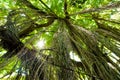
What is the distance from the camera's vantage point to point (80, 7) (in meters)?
2.92

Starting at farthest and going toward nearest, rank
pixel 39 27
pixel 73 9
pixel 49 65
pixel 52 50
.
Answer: pixel 73 9
pixel 39 27
pixel 52 50
pixel 49 65

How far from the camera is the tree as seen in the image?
1.32 meters

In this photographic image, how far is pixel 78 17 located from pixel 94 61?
4.79ft

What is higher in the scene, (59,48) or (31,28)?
(59,48)

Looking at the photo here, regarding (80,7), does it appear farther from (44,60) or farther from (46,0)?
(44,60)

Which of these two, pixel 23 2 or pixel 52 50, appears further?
pixel 23 2

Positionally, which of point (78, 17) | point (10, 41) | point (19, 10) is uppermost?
point (19, 10)

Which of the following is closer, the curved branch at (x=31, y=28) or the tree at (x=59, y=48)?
the tree at (x=59, y=48)

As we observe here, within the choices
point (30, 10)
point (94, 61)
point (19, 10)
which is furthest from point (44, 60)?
point (30, 10)

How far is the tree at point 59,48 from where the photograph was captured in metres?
1.32

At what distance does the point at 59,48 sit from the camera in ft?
4.87

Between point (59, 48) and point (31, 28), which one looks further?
point (31, 28)

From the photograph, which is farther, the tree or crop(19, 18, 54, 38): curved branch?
crop(19, 18, 54, 38): curved branch

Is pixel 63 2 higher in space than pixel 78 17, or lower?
higher
